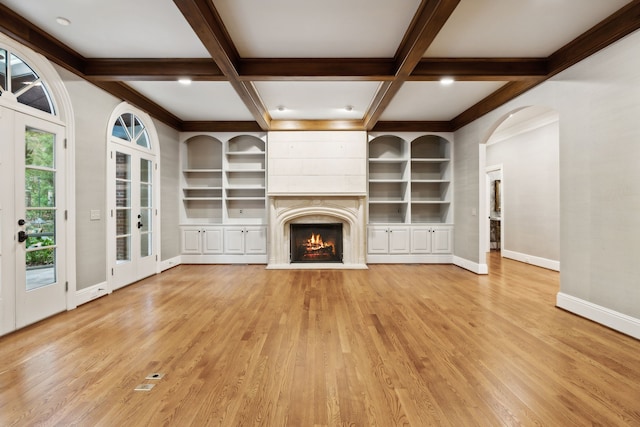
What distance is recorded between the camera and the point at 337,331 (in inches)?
104

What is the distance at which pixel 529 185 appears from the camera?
595 cm

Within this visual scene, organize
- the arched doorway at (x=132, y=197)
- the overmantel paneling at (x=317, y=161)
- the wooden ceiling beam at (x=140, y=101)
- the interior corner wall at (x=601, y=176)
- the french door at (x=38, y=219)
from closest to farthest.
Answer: the interior corner wall at (x=601, y=176), the french door at (x=38, y=219), the wooden ceiling beam at (x=140, y=101), the arched doorway at (x=132, y=197), the overmantel paneling at (x=317, y=161)

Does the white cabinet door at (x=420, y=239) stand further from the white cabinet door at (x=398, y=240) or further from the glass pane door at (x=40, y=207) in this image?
the glass pane door at (x=40, y=207)

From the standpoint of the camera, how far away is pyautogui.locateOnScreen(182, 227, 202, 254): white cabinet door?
5867mm

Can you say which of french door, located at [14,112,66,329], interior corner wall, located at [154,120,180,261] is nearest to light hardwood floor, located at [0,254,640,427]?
french door, located at [14,112,66,329]

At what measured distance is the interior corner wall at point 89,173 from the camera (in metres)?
3.38

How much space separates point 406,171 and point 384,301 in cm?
325

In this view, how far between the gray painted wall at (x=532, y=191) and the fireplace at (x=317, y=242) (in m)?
3.90

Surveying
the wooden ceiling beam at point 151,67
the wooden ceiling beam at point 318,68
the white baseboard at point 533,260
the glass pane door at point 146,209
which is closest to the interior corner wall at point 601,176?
the wooden ceiling beam at point 318,68

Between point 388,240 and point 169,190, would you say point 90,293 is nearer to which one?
point 169,190

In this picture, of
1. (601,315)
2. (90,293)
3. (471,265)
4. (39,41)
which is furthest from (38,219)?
(471,265)

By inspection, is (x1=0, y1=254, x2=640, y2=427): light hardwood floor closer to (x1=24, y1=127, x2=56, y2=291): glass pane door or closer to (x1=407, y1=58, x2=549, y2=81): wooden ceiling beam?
(x1=24, y1=127, x2=56, y2=291): glass pane door

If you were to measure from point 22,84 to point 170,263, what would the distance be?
3479 mm

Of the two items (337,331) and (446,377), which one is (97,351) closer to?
(337,331)
